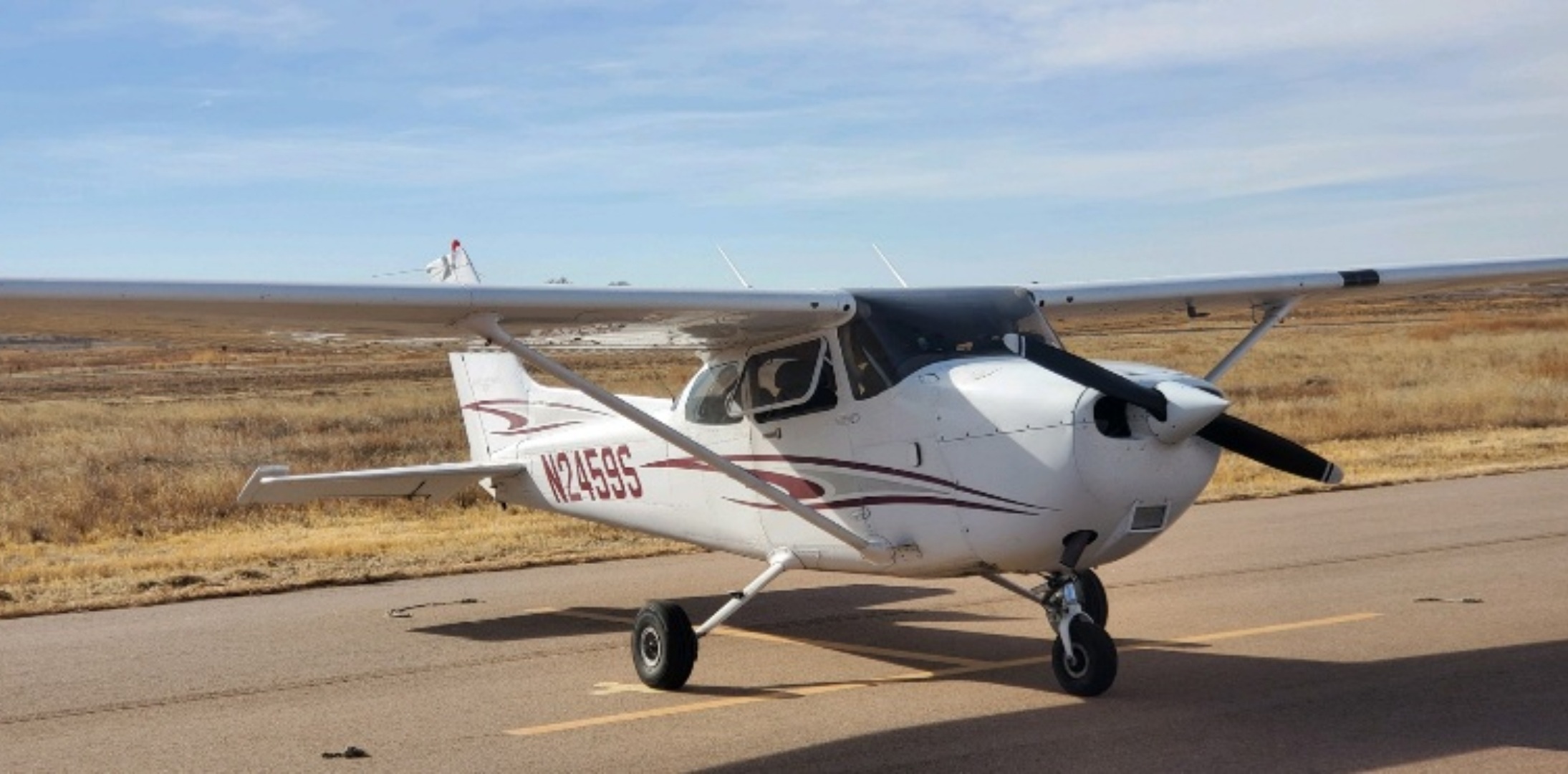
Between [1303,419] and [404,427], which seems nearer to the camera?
[1303,419]

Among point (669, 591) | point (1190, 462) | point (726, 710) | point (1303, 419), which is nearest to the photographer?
point (1190, 462)

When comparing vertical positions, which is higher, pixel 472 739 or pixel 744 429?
pixel 744 429

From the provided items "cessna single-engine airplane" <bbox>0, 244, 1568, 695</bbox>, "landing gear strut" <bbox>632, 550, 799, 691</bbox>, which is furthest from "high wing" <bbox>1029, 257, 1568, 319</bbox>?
"landing gear strut" <bbox>632, 550, 799, 691</bbox>

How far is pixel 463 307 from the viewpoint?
28.6 feet

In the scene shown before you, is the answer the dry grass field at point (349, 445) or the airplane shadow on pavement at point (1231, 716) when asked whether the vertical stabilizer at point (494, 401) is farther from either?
the airplane shadow on pavement at point (1231, 716)

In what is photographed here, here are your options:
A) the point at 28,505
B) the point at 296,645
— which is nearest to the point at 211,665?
the point at 296,645

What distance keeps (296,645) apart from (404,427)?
20.5 meters

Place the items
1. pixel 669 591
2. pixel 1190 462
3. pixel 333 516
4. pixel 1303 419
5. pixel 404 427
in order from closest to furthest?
pixel 1190 462 < pixel 669 591 < pixel 333 516 < pixel 1303 419 < pixel 404 427

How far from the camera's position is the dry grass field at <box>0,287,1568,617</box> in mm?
14211

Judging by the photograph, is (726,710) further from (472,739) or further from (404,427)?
(404,427)

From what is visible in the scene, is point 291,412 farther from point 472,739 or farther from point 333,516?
point 472,739

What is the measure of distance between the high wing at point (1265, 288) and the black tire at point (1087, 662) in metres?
2.15

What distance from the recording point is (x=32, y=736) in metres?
8.79

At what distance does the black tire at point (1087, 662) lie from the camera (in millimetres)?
8719
